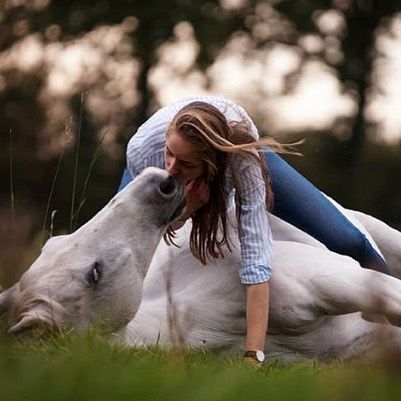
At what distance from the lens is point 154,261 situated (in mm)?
5512

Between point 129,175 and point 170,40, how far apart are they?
51.6 feet

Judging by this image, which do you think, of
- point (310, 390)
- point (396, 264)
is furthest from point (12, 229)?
point (396, 264)

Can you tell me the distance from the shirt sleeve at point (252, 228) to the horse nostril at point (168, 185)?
63 cm

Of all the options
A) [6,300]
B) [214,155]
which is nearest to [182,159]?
[214,155]

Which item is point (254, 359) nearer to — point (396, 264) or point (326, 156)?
point (396, 264)

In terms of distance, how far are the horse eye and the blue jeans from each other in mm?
1333

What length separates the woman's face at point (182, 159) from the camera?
192 inches

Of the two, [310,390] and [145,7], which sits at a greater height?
[310,390]

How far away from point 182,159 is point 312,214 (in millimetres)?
1126

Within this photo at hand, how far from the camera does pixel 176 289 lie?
207 inches

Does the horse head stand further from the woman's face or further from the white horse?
the woman's face

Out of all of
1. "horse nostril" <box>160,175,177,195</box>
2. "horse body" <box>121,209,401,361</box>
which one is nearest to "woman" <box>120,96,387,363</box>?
"horse body" <box>121,209,401,361</box>

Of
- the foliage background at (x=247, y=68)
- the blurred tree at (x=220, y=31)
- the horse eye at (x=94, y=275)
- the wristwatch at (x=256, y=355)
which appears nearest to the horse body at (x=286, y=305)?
the wristwatch at (x=256, y=355)

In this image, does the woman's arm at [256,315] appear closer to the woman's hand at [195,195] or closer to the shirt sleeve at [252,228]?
the shirt sleeve at [252,228]
